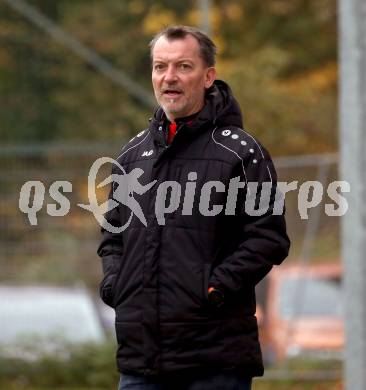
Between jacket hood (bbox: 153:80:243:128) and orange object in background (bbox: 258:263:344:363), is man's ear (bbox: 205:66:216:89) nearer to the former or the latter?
jacket hood (bbox: 153:80:243:128)

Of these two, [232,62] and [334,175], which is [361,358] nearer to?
[334,175]

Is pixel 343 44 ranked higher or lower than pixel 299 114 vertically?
lower

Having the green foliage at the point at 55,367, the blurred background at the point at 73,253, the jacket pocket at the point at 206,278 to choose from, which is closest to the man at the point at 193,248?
the jacket pocket at the point at 206,278

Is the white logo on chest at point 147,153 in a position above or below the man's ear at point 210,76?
below

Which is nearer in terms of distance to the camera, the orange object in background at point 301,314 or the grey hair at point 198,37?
the grey hair at point 198,37

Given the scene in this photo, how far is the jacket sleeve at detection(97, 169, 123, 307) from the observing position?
15.5ft

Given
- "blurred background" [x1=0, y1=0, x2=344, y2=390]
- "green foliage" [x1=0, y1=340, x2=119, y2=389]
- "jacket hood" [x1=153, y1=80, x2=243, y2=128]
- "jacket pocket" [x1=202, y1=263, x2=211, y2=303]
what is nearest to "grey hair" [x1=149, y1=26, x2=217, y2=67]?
"jacket hood" [x1=153, y1=80, x2=243, y2=128]

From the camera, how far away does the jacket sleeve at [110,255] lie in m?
4.74

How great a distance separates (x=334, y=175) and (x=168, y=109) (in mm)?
8327

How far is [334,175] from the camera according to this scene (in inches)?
507

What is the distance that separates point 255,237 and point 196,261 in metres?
0.22

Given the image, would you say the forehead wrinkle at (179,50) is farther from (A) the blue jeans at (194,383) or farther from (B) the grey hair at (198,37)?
(A) the blue jeans at (194,383)

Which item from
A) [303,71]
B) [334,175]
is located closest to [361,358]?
[334,175]

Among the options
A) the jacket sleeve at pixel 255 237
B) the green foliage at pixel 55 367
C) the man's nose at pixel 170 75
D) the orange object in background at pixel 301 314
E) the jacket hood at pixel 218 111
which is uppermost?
the orange object in background at pixel 301 314
